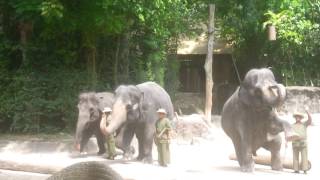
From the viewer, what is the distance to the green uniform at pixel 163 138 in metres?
11.7

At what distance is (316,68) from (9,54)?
42.3ft

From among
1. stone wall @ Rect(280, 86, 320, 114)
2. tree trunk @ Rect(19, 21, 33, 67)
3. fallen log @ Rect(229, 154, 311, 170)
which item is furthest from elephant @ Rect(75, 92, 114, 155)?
stone wall @ Rect(280, 86, 320, 114)

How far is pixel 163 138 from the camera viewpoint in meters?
→ 11.7

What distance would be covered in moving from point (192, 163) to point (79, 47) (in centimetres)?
775

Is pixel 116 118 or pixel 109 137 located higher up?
pixel 116 118

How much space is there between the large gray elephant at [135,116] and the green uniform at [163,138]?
1.66 ft

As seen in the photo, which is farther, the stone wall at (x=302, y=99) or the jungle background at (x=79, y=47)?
the stone wall at (x=302, y=99)

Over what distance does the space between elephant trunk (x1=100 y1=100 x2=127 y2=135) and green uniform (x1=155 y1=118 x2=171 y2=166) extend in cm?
68

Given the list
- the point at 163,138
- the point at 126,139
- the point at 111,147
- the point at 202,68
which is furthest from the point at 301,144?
the point at 202,68

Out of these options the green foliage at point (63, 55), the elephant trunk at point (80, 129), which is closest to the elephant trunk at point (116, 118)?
the elephant trunk at point (80, 129)

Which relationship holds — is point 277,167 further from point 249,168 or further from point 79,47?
point 79,47

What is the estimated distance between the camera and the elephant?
13570 mm

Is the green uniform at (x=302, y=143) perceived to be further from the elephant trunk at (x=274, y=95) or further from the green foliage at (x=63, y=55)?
the green foliage at (x=63, y=55)

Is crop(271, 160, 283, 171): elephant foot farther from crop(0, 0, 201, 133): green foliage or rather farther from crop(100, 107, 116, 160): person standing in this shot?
crop(0, 0, 201, 133): green foliage
